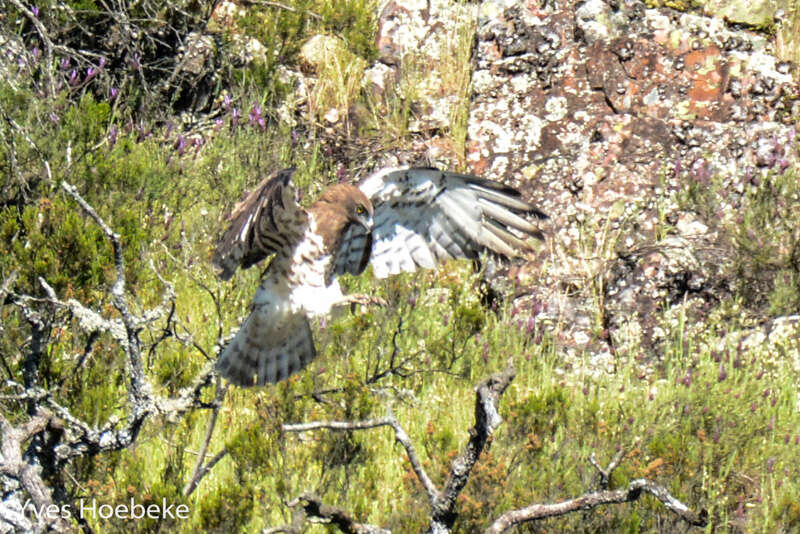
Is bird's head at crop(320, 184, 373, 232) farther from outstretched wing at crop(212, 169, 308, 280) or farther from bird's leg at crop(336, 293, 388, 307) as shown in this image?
bird's leg at crop(336, 293, 388, 307)

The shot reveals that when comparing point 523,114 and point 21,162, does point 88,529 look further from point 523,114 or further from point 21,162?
Answer: point 523,114

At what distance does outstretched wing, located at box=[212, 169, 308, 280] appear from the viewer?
13.1 ft

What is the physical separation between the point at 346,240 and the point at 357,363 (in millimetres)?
695

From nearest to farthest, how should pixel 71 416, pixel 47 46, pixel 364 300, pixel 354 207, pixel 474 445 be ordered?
pixel 474 445
pixel 71 416
pixel 364 300
pixel 354 207
pixel 47 46

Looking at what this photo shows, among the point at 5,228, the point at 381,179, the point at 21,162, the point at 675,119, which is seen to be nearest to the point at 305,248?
the point at 381,179

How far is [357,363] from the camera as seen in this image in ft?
18.5

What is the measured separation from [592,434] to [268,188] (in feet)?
5.92

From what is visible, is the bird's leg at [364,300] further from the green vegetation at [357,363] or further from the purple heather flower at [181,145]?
the purple heather flower at [181,145]

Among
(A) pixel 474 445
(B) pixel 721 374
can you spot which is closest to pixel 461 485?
(A) pixel 474 445

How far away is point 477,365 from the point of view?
5.77 m

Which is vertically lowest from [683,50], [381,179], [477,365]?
[477,365]

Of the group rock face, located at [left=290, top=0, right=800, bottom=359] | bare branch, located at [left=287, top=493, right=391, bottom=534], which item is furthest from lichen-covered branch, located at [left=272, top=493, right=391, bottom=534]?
rock face, located at [left=290, top=0, right=800, bottom=359]

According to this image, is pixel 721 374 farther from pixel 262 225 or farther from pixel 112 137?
pixel 112 137

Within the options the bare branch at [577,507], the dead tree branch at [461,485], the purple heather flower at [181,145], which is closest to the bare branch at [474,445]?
the dead tree branch at [461,485]
